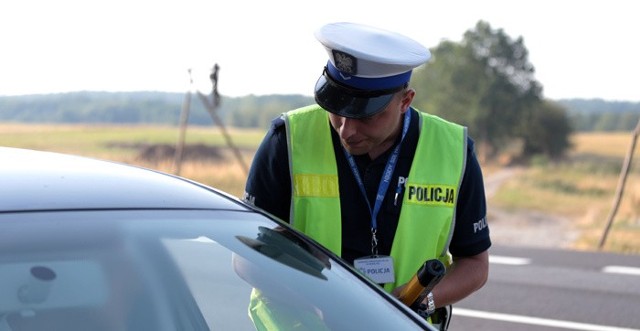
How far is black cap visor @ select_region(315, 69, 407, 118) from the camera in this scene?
3.28 m

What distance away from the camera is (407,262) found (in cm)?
340

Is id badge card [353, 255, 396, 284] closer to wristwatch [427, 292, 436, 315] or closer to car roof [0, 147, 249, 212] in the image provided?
wristwatch [427, 292, 436, 315]

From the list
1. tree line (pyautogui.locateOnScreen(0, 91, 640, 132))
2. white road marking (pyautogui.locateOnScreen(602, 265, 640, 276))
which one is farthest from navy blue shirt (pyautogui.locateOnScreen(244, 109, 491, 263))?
tree line (pyautogui.locateOnScreen(0, 91, 640, 132))

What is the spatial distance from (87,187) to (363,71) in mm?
972

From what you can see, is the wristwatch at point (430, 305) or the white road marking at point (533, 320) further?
the white road marking at point (533, 320)

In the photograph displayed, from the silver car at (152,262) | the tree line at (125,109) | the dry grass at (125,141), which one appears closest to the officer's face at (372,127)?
the silver car at (152,262)

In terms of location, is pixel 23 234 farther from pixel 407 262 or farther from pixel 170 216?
pixel 407 262

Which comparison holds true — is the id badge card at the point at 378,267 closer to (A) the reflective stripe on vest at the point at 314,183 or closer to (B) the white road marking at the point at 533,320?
(A) the reflective stripe on vest at the point at 314,183

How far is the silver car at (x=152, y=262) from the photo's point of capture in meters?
2.41

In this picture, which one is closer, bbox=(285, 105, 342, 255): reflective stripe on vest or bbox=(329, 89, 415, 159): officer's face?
bbox=(329, 89, 415, 159): officer's face

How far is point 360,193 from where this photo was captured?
344 cm

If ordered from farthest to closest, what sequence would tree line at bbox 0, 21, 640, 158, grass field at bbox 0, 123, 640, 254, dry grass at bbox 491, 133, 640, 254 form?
tree line at bbox 0, 21, 640, 158
grass field at bbox 0, 123, 640, 254
dry grass at bbox 491, 133, 640, 254

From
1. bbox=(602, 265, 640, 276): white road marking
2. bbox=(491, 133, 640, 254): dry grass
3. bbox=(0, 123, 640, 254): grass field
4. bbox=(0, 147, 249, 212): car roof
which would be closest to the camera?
bbox=(0, 147, 249, 212): car roof

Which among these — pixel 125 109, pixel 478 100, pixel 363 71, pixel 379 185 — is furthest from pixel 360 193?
pixel 478 100
